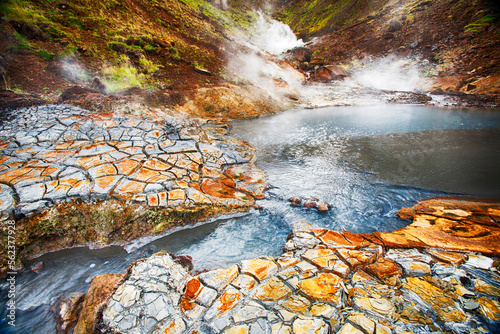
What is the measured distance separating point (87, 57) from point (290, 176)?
10.0 m

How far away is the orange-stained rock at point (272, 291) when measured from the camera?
173 centimetres

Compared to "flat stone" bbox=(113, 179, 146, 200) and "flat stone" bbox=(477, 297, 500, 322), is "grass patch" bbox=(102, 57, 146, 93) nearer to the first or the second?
"flat stone" bbox=(113, 179, 146, 200)

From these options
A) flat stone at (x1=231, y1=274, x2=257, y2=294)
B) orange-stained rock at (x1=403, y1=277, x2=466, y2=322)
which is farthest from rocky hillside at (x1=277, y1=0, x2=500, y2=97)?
flat stone at (x1=231, y1=274, x2=257, y2=294)

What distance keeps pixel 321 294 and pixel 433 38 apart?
71.4 feet

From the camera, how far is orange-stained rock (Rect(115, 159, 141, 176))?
135 inches

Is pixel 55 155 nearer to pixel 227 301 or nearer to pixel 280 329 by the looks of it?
pixel 227 301

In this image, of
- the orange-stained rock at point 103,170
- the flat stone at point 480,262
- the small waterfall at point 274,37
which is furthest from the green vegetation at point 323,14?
the orange-stained rock at point 103,170

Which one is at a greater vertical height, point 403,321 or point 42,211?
point 42,211

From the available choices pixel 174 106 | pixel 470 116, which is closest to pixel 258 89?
pixel 174 106

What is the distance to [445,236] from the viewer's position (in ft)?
8.07

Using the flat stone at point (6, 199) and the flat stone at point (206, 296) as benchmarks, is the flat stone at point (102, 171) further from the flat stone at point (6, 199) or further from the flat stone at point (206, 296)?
the flat stone at point (206, 296)

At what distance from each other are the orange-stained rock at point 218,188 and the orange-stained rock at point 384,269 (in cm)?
229

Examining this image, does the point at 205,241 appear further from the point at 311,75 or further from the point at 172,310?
the point at 311,75

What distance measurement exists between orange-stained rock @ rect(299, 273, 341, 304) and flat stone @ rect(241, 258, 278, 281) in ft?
1.07
